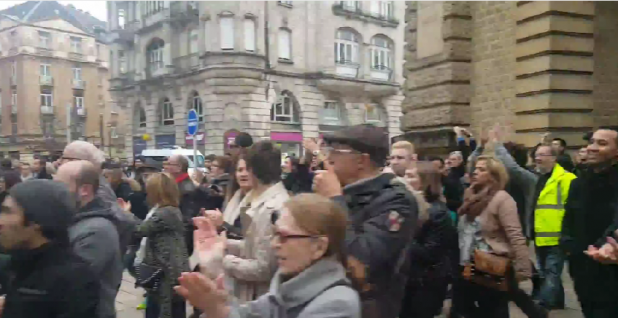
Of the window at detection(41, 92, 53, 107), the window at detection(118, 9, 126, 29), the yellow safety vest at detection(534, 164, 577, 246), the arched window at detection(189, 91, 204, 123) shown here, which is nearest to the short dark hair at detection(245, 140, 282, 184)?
the yellow safety vest at detection(534, 164, 577, 246)

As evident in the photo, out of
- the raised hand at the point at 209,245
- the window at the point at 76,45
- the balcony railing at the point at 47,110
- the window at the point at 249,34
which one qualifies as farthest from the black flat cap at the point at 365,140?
the window at the point at 76,45

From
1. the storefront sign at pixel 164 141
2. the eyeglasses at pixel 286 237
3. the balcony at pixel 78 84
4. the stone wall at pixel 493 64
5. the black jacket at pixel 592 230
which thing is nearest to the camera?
the eyeglasses at pixel 286 237

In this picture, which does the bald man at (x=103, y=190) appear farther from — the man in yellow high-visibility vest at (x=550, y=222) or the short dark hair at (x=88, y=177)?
the man in yellow high-visibility vest at (x=550, y=222)

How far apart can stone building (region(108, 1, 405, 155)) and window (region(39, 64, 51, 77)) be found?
14.9m

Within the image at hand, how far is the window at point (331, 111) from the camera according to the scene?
34.8m

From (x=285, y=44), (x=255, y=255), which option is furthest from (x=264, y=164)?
(x=285, y=44)

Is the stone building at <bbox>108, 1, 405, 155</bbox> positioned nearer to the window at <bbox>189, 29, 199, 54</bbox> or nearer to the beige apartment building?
the window at <bbox>189, 29, 199, 54</bbox>

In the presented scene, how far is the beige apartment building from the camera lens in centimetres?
4903

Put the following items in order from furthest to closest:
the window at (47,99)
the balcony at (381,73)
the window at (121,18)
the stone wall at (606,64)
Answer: the window at (47,99) → the window at (121,18) → the balcony at (381,73) → the stone wall at (606,64)

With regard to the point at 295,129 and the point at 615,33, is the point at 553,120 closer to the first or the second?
the point at 615,33

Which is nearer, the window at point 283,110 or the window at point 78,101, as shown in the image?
the window at point 283,110

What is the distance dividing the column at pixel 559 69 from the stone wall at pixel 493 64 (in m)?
0.60

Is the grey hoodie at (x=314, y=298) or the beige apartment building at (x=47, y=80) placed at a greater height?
the beige apartment building at (x=47, y=80)

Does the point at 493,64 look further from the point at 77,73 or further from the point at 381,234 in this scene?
the point at 77,73
